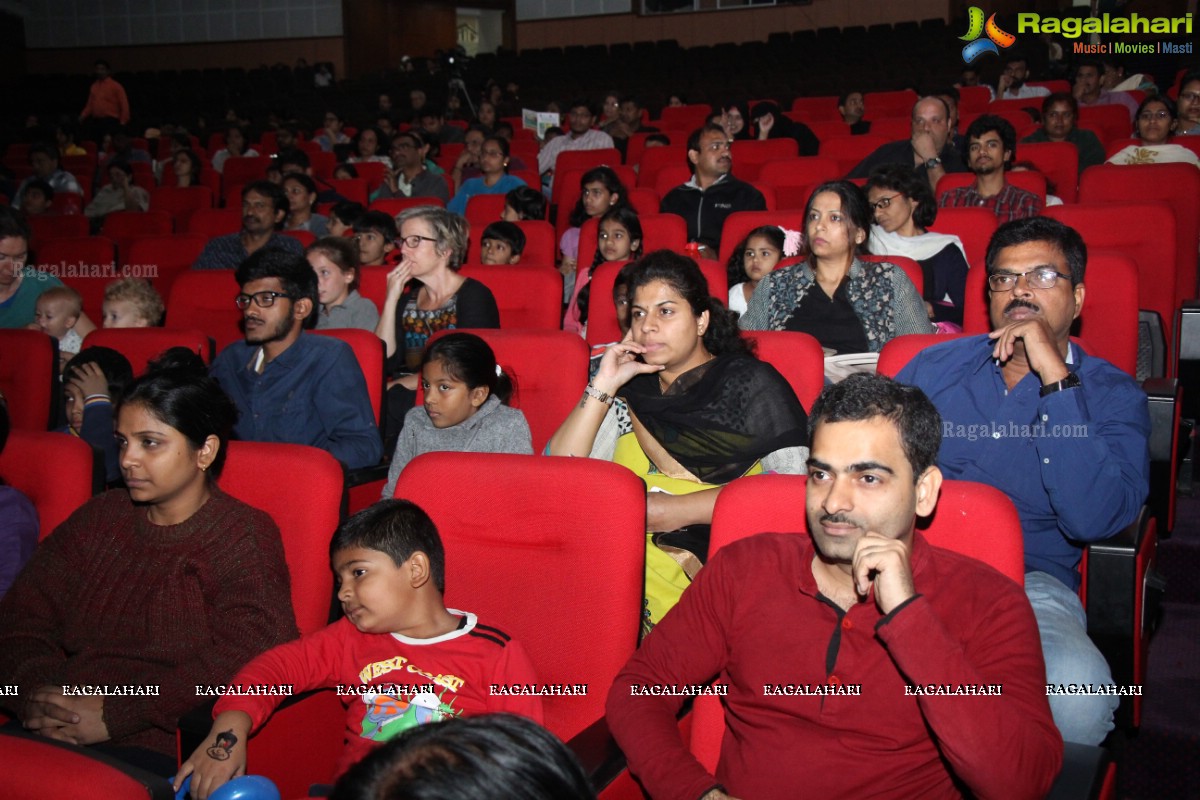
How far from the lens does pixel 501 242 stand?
4.18m

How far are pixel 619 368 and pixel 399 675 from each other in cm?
79

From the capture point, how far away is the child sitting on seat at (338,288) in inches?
138

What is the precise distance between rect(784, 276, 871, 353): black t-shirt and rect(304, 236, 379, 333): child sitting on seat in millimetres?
1472

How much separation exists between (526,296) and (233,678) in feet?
6.90

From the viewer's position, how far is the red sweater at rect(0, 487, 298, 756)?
1.68 meters

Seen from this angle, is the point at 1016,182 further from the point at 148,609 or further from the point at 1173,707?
the point at 148,609

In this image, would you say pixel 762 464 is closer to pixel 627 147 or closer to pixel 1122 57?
pixel 627 147

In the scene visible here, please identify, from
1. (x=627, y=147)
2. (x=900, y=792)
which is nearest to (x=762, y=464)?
(x=900, y=792)

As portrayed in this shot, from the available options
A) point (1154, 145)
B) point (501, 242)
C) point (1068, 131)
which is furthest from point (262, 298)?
point (1068, 131)

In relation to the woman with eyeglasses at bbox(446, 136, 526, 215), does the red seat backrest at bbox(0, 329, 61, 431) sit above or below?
below

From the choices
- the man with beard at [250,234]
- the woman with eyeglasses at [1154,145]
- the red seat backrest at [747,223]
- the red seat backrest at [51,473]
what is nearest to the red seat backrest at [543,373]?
the red seat backrest at [51,473]

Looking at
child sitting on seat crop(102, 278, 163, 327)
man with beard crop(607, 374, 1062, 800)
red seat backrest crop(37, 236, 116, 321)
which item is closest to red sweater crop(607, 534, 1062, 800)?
man with beard crop(607, 374, 1062, 800)

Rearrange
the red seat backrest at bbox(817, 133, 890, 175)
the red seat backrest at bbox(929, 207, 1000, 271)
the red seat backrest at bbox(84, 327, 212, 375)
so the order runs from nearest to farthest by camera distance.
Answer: the red seat backrest at bbox(84, 327, 212, 375)
the red seat backrest at bbox(929, 207, 1000, 271)
the red seat backrest at bbox(817, 133, 890, 175)

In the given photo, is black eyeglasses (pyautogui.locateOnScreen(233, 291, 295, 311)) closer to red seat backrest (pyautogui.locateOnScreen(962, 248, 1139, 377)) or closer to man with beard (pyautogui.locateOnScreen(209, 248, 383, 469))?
man with beard (pyautogui.locateOnScreen(209, 248, 383, 469))
